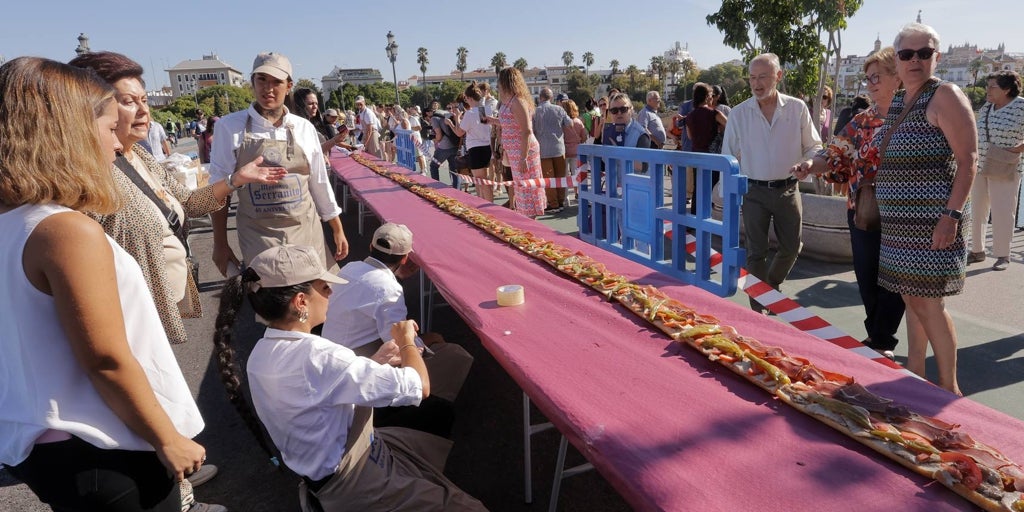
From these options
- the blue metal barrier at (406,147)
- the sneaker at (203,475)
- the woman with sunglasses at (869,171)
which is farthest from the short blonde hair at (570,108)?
the sneaker at (203,475)

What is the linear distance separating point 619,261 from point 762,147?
56.9 inches

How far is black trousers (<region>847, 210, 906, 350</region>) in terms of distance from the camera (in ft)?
10.7

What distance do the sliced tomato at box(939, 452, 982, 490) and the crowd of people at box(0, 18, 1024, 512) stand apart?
55.1 inches

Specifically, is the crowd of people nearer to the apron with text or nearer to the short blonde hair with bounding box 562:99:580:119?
the apron with text

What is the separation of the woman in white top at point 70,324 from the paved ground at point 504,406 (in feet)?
5.07

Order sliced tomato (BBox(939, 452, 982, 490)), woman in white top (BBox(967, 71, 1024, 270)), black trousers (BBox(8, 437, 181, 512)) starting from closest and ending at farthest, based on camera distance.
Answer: sliced tomato (BBox(939, 452, 982, 490)), black trousers (BBox(8, 437, 181, 512)), woman in white top (BBox(967, 71, 1024, 270))

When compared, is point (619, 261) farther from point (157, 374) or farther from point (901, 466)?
point (157, 374)

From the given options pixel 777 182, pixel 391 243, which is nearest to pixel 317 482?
pixel 391 243

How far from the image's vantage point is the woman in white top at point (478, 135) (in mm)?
8688

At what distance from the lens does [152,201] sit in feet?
7.80

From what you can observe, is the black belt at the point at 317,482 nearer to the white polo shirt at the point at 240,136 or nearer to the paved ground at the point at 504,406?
the paved ground at the point at 504,406

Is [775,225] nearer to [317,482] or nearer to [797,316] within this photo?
[797,316]

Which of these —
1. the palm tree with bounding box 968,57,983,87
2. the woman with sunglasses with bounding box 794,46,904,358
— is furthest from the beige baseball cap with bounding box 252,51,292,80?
the palm tree with bounding box 968,57,983,87

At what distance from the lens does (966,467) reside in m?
1.31
